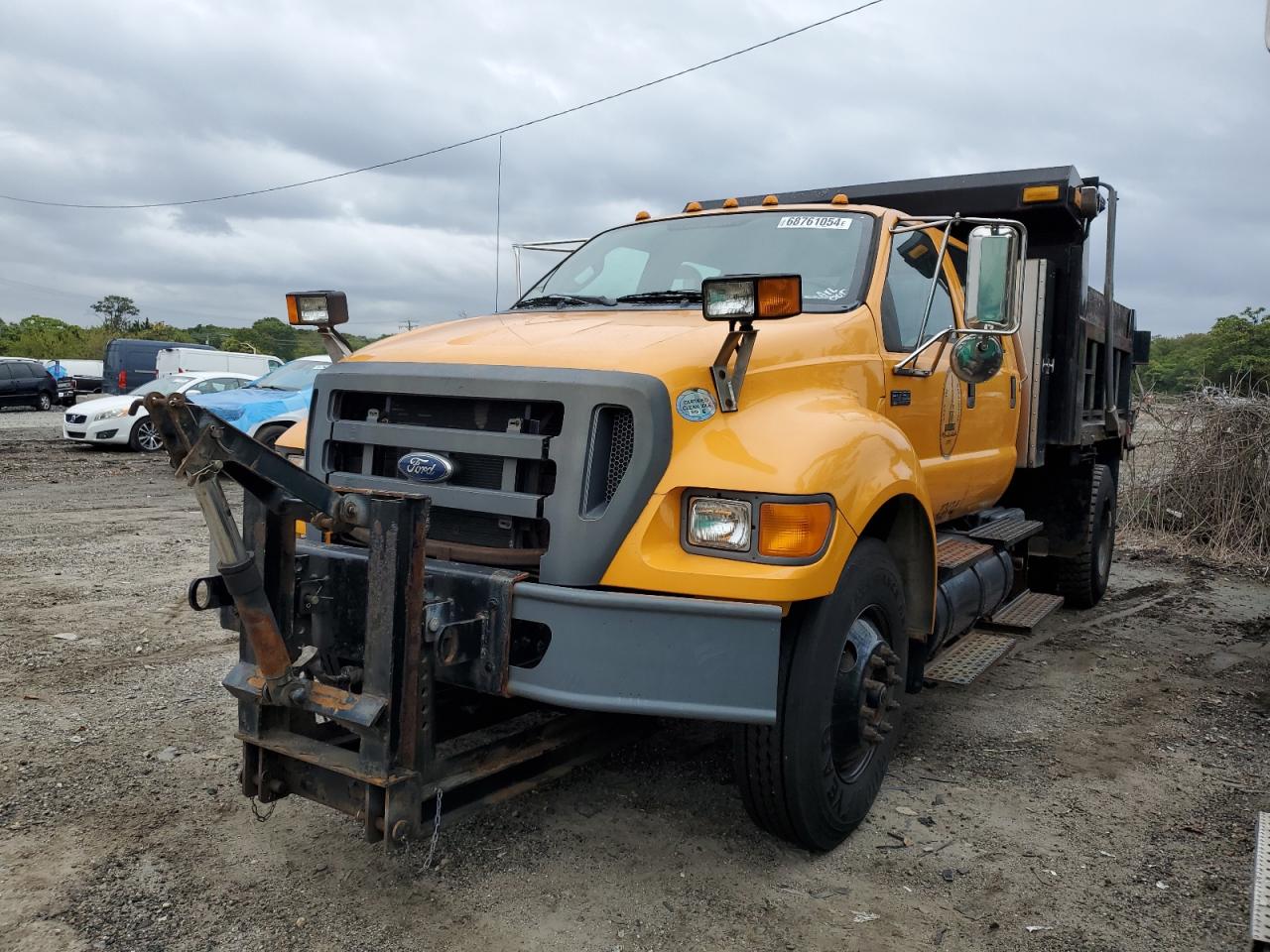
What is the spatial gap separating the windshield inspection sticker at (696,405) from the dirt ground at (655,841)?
1417mm

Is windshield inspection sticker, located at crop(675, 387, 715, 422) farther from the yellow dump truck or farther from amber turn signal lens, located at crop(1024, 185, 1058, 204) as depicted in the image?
amber turn signal lens, located at crop(1024, 185, 1058, 204)

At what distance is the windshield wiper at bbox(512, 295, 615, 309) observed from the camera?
445cm

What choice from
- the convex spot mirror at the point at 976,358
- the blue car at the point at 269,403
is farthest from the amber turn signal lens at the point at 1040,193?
the blue car at the point at 269,403

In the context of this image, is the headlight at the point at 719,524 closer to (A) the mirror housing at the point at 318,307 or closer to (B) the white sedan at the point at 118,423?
(A) the mirror housing at the point at 318,307

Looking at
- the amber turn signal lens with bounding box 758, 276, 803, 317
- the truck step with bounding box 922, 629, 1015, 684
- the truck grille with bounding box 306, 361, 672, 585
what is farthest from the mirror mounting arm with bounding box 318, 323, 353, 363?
the truck step with bounding box 922, 629, 1015, 684

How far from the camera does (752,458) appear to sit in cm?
308

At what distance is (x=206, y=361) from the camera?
26.9 metres

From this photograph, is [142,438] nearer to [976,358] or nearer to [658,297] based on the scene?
[658,297]

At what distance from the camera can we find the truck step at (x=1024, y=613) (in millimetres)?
5770

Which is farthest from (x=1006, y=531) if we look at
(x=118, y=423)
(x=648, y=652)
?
(x=118, y=423)

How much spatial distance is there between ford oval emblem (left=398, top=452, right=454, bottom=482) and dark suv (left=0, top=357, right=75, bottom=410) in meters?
31.1

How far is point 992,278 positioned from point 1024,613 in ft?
9.41

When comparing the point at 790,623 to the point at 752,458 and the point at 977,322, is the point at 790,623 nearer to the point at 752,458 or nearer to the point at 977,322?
the point at 752,458

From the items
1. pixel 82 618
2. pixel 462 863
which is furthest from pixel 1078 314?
pixel 82 618
